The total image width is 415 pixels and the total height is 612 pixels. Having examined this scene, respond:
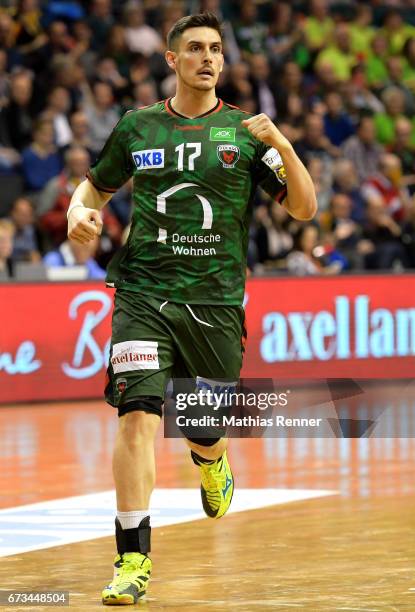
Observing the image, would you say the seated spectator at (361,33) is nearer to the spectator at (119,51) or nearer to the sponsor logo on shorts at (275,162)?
the spectator at (119,51)

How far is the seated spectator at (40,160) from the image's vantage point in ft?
58.8

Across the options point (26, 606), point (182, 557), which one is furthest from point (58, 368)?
point (26, 606)

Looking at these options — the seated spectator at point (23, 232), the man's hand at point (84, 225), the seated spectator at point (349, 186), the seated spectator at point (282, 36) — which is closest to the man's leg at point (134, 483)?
the man's hand at point (84, 225)

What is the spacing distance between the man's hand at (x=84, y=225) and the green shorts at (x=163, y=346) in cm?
42

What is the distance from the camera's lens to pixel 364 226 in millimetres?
20594

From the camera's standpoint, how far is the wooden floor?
6355mm

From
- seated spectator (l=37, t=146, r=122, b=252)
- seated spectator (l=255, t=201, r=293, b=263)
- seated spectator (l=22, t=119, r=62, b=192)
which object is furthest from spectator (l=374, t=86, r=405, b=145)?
seated spectator (l=37, t=146, r=122, b=252)

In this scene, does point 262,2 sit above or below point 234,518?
above

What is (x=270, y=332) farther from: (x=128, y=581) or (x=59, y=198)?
(x=128, y=581)

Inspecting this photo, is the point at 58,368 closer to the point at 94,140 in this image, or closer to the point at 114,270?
the point at 94,140

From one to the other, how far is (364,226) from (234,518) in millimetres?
12205

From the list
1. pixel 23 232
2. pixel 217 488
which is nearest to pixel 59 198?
pixel 23 232

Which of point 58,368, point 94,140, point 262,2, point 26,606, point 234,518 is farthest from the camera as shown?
point 262,2

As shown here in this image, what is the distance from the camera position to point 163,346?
22.0ft
